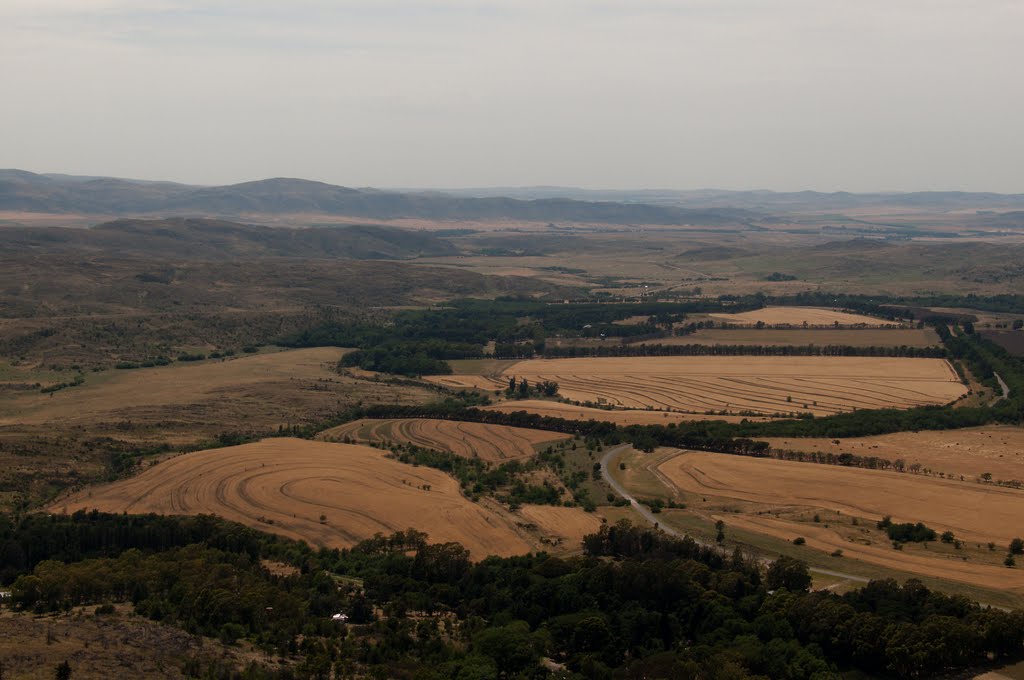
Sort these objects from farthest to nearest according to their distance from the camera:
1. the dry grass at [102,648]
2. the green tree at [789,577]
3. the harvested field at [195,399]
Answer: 1. the harvested field at [195,399]
2. the green tree at [789,577]
3. the dry grass at [102,648]

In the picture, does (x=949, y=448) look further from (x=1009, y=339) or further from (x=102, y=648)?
(x=1009, y=339)

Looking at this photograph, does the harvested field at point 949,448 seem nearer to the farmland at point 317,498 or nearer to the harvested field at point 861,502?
the harvested field at point 861,502

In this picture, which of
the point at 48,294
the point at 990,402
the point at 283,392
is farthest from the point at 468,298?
the point at 990,402

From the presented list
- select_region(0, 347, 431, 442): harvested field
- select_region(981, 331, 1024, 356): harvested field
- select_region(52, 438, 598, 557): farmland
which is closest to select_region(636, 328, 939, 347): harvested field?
select_region(981, 331, 1024, 356): harvested field

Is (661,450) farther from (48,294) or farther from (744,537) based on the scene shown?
(48,294)

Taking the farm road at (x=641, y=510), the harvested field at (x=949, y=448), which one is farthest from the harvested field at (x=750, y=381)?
the farm road at (x=641, y=510)

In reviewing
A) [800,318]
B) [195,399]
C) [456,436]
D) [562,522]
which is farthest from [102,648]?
[800,318]
